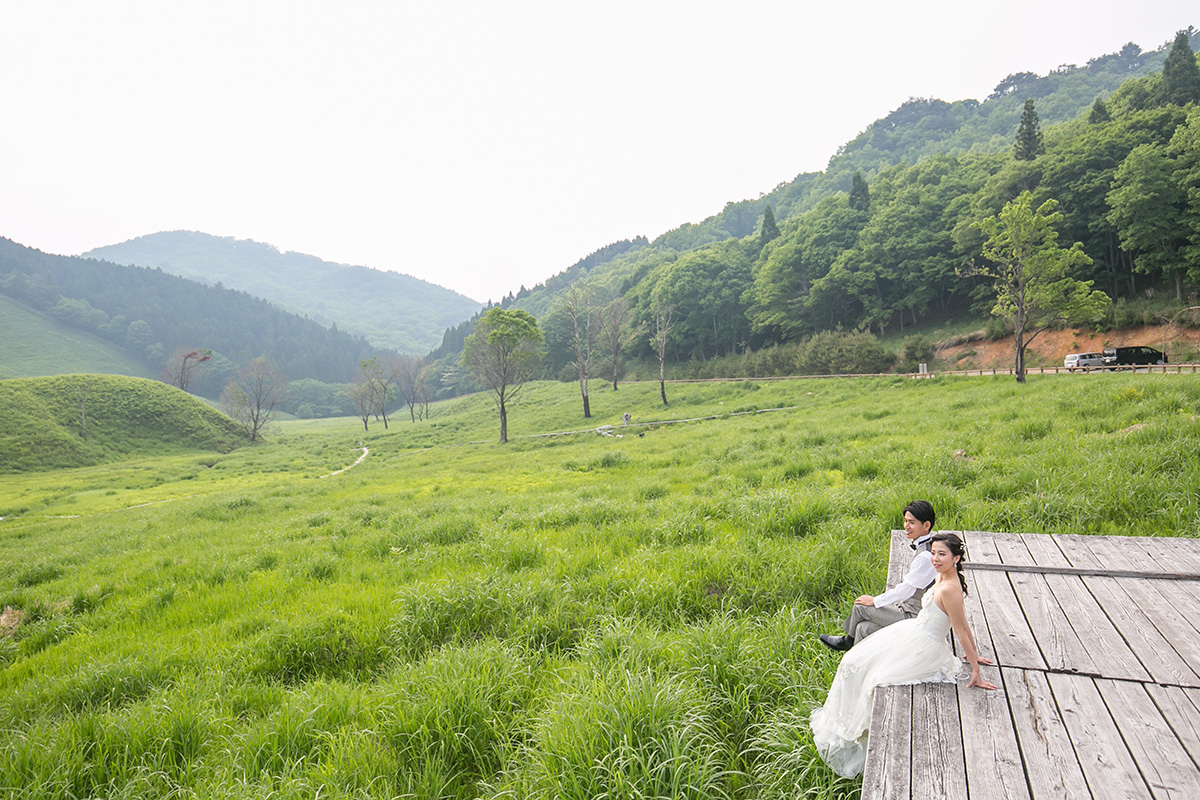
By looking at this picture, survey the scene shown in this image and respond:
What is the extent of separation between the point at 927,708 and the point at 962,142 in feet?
499

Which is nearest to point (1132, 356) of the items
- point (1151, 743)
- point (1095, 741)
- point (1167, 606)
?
point (1167, 606)

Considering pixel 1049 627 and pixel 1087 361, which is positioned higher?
pixel 1087 361

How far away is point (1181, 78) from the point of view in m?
43.4

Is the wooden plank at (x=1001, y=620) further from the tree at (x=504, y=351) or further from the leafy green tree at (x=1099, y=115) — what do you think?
the leafy green tree at (x=1099, y=115)

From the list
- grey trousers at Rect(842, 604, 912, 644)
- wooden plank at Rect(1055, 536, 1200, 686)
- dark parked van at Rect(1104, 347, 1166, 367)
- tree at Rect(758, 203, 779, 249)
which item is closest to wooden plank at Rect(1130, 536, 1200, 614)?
wooden plank at Rect(1055, 536, 1200, 686)

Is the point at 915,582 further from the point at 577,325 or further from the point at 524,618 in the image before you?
the point at 577,325

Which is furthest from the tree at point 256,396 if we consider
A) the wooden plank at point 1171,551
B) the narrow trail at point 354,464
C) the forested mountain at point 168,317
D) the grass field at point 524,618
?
the forested mountain at point 168,317

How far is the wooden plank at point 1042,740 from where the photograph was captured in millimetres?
2107

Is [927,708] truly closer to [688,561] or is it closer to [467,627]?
[688,561]

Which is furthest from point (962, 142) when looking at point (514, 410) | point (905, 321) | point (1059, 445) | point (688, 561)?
point (688, 561)

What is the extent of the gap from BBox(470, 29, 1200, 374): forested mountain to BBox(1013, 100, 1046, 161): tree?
0.73 ft

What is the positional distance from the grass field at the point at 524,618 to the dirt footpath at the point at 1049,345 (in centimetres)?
2880

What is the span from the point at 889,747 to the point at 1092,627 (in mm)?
2158

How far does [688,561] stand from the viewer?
5910 mm
